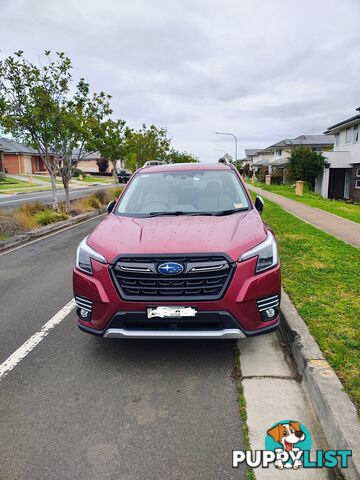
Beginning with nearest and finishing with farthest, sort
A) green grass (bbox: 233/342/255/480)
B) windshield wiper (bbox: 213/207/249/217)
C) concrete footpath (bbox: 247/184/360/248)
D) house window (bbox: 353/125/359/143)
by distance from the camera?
1. green grass (bbox: 233/342/255/480)
2. windshield wiper (bbox: 213/207/249/217)
3. concrete footpath (bbox: 247/184/360/248)
4. house window (bbox: 353/125/359/143)

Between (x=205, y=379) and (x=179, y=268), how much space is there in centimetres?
100

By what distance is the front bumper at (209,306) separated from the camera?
10.3 ft

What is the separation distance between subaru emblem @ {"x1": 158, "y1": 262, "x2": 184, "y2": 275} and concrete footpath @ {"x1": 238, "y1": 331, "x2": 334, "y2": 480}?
3.60ft

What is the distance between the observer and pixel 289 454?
2.45 metres

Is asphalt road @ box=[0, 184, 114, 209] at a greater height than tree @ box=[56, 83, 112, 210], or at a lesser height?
lesser

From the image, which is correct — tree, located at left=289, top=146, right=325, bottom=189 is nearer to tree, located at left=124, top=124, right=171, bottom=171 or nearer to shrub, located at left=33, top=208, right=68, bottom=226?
tree, located at left=124, top=124, right=171, bottom=171

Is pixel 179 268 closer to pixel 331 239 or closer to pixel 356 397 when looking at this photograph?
pixel 356 397

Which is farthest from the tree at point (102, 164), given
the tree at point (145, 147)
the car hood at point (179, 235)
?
the car hood at point (179, 235)

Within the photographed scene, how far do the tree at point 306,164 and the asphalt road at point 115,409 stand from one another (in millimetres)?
29627

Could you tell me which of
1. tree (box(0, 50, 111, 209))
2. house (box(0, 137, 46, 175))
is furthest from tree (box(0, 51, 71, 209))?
house (box(0, 137, 46, 175))

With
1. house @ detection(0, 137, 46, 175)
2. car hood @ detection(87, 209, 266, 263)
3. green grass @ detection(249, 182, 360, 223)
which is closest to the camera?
car hood @ detection(87, 209, 266, 263)

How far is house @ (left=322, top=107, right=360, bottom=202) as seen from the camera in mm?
27766

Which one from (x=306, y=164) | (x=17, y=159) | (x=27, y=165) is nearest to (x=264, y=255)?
(x=306, y=164)

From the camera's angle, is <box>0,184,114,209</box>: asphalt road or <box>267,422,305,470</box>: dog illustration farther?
<box>0,184,114,209</box>: asphalt road
